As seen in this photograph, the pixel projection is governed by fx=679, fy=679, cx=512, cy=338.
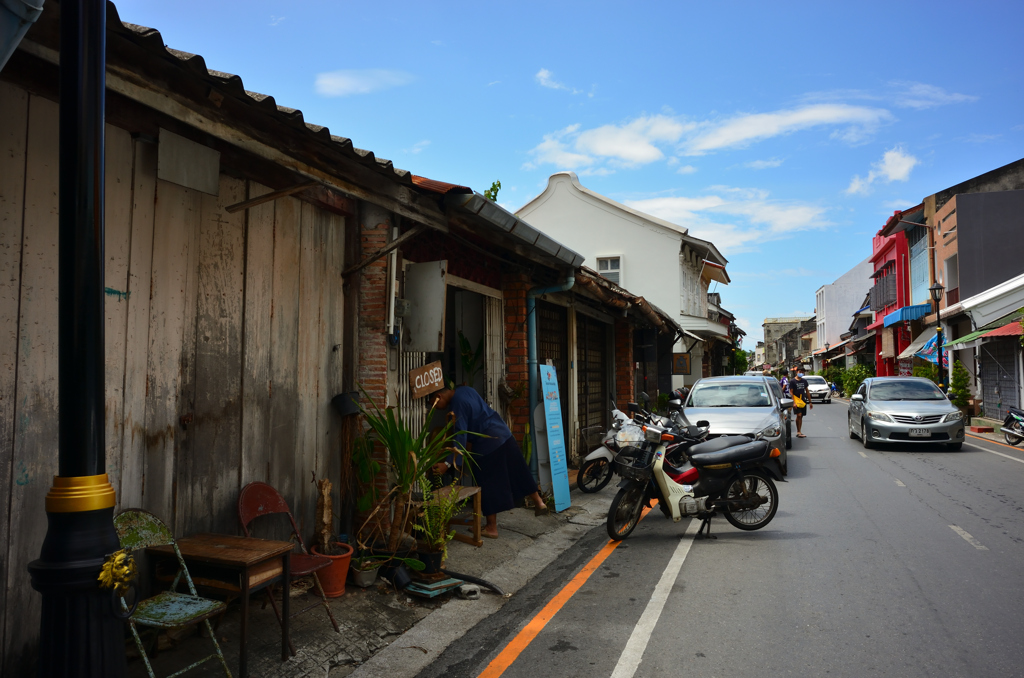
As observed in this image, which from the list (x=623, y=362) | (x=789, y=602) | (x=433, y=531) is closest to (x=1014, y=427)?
(x=623, y=362)

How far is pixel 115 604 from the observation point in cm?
230

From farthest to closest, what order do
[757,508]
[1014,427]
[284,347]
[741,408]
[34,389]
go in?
[1014,427] → [741,408] → [757,508] → [284,347] → [34,389]

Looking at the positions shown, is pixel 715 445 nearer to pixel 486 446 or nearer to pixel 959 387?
pixel 486 446

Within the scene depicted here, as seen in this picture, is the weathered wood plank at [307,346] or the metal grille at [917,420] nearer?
the weathered wood plank at [307,346]

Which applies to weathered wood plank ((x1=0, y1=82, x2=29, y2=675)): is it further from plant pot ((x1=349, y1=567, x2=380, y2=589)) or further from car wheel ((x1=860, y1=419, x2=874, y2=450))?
car wheel ((x1=860, y1=419, x2=874, y2=450))

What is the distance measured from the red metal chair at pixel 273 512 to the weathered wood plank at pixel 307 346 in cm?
30

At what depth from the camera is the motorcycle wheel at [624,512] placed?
6.89 metres

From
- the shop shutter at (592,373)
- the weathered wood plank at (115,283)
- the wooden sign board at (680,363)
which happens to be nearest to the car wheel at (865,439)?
the shop shutter at (592,373)

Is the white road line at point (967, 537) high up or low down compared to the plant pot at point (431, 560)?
down

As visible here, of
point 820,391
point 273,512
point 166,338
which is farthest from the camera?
point 820,391

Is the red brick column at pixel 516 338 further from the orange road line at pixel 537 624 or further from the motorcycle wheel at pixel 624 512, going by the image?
the orange road line at pixel 537 624

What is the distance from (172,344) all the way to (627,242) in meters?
26.0

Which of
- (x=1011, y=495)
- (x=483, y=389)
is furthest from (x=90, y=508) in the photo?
(x=1011, y=495)

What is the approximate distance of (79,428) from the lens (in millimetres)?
2260
